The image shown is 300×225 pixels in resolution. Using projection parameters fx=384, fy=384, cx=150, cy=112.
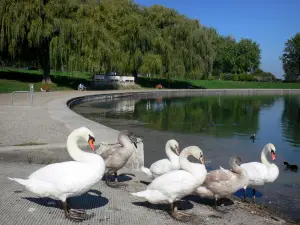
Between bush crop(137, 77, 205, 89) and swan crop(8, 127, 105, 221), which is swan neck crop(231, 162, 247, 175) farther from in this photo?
bush crop(137, 77, 205, 89)

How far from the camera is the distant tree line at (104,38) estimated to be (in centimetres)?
3073

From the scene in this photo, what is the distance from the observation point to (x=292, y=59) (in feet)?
299

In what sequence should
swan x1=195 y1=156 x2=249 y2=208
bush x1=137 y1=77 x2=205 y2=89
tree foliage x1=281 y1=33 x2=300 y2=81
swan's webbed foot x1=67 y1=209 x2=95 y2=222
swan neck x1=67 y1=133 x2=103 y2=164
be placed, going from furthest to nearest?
tree foliage x1=281 y1=33 x2=300 y2=81, bush x1=137 y1=77 x2=205 y2=89, swan x1=195 y1=156 x2=249 y2=208, swan neck x1=67 y1=133 x2=103 y2=164, swan's webbed foot x1=67 y1=209 x2=95 y2=222

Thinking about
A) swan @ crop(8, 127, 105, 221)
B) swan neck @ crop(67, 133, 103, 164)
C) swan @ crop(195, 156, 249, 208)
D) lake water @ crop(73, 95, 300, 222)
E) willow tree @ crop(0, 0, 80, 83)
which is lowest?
lake water @ crop(73, 95, 300, 222)

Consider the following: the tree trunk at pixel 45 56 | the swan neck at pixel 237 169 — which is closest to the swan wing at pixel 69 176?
the swan neck at pixel 237 169

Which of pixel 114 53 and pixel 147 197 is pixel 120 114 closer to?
pixel 114 53

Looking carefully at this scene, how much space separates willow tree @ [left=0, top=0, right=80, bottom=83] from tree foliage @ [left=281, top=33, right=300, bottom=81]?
66.3 metres

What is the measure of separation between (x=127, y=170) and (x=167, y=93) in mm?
31310

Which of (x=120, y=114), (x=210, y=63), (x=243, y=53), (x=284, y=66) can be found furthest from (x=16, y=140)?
(x=284, y=66)

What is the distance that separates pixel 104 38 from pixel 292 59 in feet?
227

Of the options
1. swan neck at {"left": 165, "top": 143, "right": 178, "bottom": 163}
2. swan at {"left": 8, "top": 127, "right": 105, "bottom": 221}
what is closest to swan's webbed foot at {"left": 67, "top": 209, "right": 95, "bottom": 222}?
swan at {"left": 8, "top": 127, "right": 105, "bottom": 221}

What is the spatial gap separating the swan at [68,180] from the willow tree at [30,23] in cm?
2734

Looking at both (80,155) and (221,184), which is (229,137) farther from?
(80,155)

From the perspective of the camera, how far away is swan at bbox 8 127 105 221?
15.9 feet
